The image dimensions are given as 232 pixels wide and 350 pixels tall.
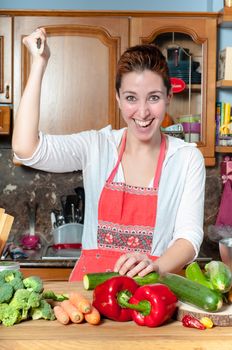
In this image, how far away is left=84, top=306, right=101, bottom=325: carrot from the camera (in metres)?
1.48

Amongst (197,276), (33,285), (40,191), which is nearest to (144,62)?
(197,276)

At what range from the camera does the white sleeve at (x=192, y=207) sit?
6.45ft

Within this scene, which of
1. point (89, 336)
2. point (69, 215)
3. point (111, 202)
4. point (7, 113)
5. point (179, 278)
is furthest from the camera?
point (69, 215)

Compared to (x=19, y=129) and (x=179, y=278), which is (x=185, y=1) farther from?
(x=179, y=278)

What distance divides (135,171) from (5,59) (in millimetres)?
1658

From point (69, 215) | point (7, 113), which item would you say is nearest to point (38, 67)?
point (7, 113)

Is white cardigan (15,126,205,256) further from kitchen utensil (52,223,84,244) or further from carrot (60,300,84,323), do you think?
kitchen utensil (52,223,84,244)

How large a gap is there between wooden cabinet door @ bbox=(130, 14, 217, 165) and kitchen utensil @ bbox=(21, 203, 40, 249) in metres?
1.11

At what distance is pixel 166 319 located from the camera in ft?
4.90

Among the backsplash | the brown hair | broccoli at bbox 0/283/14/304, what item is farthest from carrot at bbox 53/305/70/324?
the backsplash

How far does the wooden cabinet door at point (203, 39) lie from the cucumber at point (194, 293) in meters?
2.11

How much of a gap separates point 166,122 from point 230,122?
0.40 meters

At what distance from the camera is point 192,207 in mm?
2045

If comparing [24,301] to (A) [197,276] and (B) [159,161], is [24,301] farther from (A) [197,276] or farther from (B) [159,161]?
(B) [159,161]
